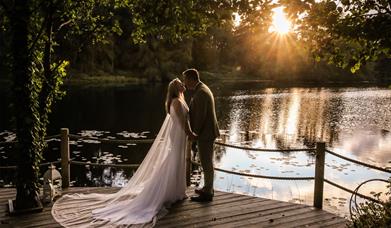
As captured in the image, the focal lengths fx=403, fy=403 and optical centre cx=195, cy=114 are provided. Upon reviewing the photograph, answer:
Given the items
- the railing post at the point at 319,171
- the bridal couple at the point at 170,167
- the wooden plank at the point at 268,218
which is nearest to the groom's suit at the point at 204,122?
the bridal couple at the point at 170,167

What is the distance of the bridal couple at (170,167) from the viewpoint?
6234 millimetres

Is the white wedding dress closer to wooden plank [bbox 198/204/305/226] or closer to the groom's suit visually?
the groom's suit

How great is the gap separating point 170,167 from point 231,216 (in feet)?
4.00

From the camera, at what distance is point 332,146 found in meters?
20.9

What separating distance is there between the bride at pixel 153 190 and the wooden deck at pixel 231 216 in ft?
0.67

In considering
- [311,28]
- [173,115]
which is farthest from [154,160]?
[311,28]

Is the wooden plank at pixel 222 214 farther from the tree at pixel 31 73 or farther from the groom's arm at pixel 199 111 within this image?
the tree at pixel 31 73

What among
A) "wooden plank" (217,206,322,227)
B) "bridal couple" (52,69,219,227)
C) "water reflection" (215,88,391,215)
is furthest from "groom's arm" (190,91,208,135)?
"water reflection" (215,88,391,215)

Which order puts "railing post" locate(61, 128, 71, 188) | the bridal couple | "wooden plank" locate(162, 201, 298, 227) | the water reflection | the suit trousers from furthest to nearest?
the water reflection → "railing post" locate(61, 128, 71, 188) → the suit trousers → the bridal couple → "wooden plank" locate(162, 201, 298, 227)

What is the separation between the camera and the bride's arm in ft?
21.5

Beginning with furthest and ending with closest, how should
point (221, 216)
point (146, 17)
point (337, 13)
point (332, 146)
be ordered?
Answer: 1. point (332, 146)
2. point (221, 216)
3. point (146, 17)
4. point (337, 13)

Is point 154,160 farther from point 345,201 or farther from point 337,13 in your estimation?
point 345,201

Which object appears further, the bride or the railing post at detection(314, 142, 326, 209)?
the railing post at detection(314, 142, 326, 209)

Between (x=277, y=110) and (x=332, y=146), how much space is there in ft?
42.9
